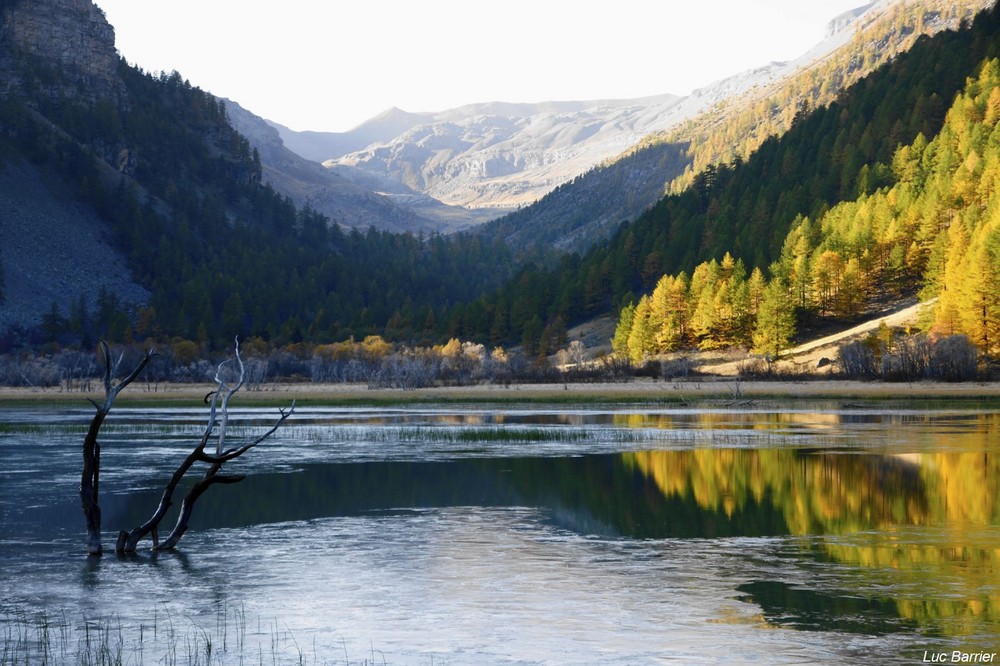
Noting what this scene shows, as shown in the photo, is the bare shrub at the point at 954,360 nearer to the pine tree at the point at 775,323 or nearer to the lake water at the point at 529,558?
the pine tree at the point at 775,323

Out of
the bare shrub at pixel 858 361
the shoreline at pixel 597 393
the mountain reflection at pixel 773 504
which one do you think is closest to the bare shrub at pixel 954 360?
the shoreline at pixel 597 393

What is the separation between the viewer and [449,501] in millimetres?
34656

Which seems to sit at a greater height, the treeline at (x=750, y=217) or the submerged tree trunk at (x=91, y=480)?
the treeline at (x=750, y=217)

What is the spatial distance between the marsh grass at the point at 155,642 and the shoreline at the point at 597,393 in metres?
72.6

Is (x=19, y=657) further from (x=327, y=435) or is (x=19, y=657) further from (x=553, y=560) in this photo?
(x=327, y=435)

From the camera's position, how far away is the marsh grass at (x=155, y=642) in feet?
54.7

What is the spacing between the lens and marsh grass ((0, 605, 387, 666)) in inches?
656

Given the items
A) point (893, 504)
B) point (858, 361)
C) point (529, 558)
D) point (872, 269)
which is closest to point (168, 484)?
point (529, 558)

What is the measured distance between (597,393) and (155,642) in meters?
84.5

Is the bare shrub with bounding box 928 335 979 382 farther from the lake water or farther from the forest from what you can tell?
the lake water

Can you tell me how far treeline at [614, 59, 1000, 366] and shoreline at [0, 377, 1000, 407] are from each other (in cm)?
1001

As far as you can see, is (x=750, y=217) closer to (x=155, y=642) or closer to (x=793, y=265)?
(x=793, y=265)

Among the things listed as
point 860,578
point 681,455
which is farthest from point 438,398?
point 860,578

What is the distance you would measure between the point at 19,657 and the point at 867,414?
63.6 meters
